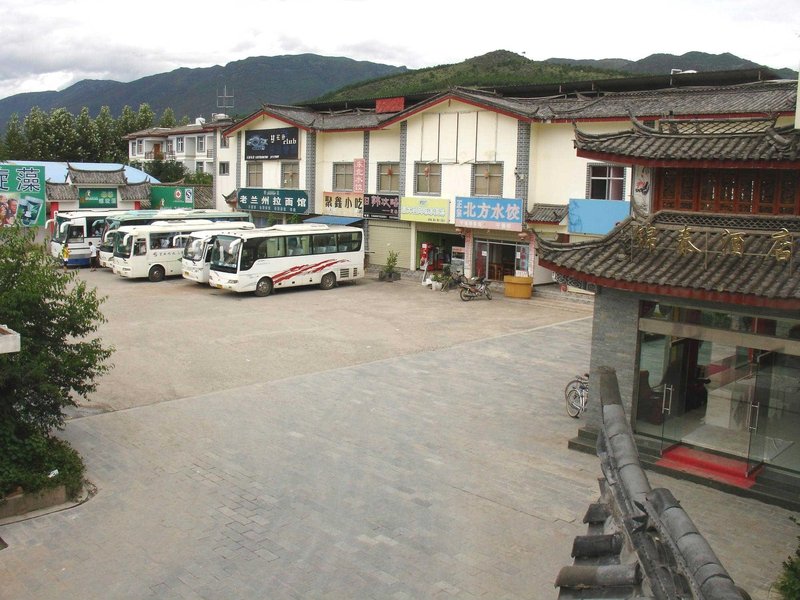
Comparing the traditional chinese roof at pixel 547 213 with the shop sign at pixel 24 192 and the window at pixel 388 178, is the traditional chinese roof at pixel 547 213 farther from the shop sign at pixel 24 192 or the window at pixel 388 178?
the shop sign at pixel 24 192

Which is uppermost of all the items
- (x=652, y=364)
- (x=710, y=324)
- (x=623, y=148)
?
(x=623, y=148)

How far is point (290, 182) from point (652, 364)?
25.9 metres

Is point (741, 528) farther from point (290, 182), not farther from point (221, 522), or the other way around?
point (290, 182)

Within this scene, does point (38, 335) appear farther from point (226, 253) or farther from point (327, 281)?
point (327, 281)

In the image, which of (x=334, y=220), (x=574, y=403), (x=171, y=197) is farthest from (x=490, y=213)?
(x=171, y=197)

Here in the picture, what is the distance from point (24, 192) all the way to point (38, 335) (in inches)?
1115

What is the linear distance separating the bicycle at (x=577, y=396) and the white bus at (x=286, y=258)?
1501 cm

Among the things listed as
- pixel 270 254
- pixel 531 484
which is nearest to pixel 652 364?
pixel 531 484

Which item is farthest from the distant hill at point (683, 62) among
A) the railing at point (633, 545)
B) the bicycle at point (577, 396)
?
the railing at point (633, 545)

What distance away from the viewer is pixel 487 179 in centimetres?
2723

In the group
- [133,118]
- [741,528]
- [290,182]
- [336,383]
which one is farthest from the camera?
[133,118]

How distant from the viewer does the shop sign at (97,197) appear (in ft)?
132

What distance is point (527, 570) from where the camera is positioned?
27.1 ft

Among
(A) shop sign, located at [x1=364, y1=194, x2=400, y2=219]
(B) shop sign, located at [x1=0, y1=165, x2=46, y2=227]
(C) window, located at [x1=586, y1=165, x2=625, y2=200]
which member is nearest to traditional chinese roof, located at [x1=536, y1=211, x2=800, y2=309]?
(C) window, located at [x1=586, y1=165, x2=625, y2=200]
